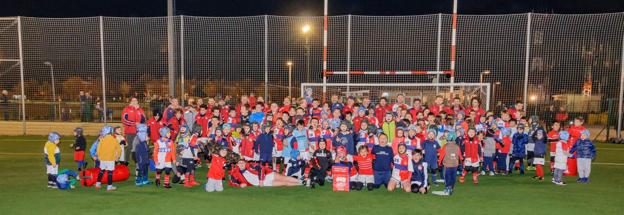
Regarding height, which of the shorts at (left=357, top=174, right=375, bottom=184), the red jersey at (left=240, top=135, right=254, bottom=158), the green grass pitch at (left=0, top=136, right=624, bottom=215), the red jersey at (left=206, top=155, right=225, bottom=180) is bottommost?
the green grass pitch at (left=0, top=136, right=624, bottom=215)

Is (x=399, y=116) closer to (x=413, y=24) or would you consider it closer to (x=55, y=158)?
(x=413, y=24)

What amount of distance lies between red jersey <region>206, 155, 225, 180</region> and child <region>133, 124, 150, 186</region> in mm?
1357

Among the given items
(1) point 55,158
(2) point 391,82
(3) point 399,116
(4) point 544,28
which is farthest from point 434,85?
(1) point 55,158

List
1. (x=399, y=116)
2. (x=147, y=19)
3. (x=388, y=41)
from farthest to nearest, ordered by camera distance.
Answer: (x=147, y=19)
(x=388, y=41)
(x=399, y=116)

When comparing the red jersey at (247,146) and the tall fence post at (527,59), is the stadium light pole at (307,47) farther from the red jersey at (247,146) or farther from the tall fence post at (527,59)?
the tall fence post at (527,59)

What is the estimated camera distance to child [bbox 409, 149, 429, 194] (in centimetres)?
774

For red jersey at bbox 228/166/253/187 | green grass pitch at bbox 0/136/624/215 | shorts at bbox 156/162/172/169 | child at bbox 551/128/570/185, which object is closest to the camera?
green grass pitch at bbox 0/136/624/215

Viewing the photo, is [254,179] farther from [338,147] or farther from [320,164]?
[338,147]

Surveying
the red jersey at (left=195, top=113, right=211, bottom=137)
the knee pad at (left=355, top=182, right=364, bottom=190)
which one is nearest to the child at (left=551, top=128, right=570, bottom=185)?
the knee pad at (left=355, top=182, right=364, bottom=190)

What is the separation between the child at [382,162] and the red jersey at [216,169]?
9.42 ft

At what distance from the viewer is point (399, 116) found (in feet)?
34.1

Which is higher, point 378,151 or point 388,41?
point 388,41

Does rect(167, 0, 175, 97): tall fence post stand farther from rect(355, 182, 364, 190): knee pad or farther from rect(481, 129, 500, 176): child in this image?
rect(481, 129, 500, 176): child

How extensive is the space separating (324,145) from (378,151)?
1.07 metres
